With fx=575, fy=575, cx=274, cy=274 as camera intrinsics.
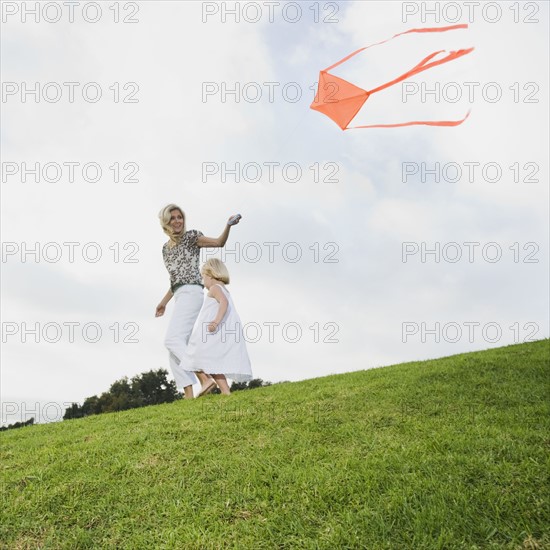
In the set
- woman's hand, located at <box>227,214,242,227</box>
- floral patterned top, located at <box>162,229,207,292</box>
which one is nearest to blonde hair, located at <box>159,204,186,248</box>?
floral patterned top, located at <box>162,229,207,292</box>

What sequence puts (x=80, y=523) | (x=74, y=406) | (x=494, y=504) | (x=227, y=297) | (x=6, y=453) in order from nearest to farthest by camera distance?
(x=494, y=504) → (x=80, y=523) → (x=6, y=453) → (x=227, y=297) → (x=74, y=406)

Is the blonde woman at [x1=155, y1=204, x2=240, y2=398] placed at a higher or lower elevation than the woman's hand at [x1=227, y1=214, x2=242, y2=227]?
lower

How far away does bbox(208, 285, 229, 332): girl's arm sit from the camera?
11078 millimetres

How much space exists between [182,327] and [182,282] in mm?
944

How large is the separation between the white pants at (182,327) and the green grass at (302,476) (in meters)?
2.39

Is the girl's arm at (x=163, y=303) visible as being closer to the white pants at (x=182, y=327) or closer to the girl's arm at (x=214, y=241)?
the white pants at (x=182, y=327)

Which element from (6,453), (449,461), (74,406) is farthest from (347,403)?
(74,406)

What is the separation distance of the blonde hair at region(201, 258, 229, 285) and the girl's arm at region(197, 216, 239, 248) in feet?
1.02

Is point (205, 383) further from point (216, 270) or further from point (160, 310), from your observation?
point (216, 270)

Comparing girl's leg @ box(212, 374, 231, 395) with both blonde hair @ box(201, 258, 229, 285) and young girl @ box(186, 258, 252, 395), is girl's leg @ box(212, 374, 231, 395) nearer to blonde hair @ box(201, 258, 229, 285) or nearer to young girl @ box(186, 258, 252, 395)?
young girl @ box(186, 258, 252, 395)

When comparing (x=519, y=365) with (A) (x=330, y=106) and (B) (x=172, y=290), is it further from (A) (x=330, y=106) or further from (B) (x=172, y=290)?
(B) (x=172, y=290)

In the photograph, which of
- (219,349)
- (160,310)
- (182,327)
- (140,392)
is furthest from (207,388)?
(140,392)

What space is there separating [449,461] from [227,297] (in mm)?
6453

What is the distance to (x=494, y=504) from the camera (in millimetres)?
4984
